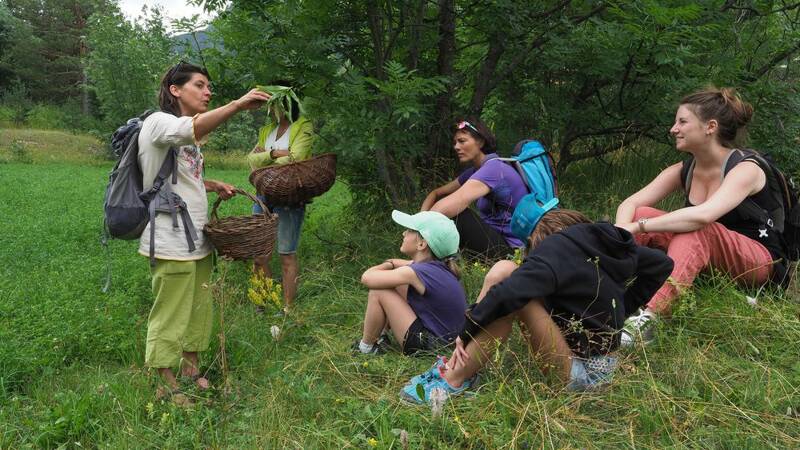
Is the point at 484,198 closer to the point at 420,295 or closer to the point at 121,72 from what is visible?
the point at 420,295

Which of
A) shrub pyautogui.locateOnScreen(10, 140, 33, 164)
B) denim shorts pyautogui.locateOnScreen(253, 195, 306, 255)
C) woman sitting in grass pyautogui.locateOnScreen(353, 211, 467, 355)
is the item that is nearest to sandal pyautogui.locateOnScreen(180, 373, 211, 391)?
woman sitting in grass pyautogui.locateOnScreen(353, 211, 467, 355)

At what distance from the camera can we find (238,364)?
12.3ft

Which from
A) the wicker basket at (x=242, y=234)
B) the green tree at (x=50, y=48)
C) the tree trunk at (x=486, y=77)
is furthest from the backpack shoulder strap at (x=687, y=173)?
the green tree at (x=50, y=48)

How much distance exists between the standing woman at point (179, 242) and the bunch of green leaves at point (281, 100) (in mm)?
844

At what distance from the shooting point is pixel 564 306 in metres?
2.80

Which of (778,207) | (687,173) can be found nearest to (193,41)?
(687,173)

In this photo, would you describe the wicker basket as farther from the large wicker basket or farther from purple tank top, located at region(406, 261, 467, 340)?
purple tank top, located at region(406, 261, 467, 340)

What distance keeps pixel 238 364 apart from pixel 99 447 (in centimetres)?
106

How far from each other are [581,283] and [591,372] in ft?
1.50

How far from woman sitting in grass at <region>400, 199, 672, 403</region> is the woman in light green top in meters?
2.25

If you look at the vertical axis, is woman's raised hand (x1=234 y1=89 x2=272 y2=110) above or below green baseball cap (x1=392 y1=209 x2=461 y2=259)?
above

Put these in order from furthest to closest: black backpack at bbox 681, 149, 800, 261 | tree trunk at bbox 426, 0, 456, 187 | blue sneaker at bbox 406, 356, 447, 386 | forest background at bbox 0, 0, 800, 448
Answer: tree trunk at bbox 426, 0, 456, 187, black backpack at bbox 681, 149, 800, 261, blue sneaker at bbox 406, 356, 447, 386, forest background at bbox 0, 0, 800, 448

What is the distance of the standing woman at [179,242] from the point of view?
3193 mm

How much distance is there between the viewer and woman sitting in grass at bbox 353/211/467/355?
356 centimetres
